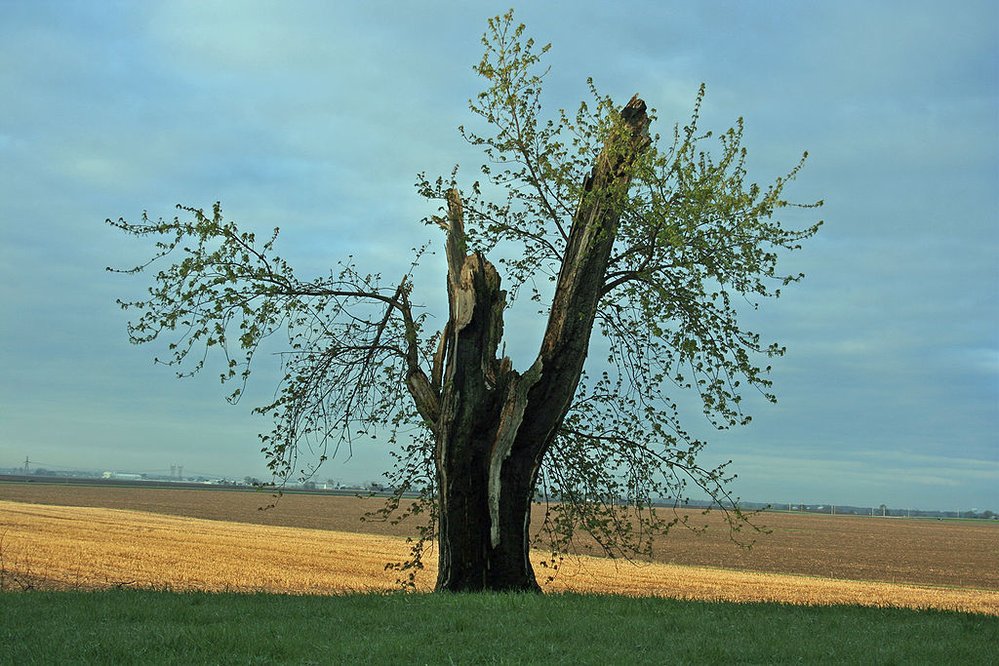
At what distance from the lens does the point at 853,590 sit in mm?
35938

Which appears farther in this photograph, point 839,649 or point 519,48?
point 519,48

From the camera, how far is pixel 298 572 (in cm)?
3491

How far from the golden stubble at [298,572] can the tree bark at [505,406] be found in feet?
28.3

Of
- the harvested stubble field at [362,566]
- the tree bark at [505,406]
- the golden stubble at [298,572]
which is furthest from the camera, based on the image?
the harvested stubble field at [362,566]

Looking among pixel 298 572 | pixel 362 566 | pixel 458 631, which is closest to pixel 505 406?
pixel 458 631

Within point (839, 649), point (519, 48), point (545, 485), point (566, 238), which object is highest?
point (519, 48)

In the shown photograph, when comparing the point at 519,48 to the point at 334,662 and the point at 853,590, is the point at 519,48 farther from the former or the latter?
the point at 853,590

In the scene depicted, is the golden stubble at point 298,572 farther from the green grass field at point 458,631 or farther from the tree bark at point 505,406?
the green grass field at point 458,631

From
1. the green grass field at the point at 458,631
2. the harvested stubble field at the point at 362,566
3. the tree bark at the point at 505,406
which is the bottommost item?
the harvested stubble field at the point at 362,566

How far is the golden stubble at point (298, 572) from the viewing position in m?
29.9

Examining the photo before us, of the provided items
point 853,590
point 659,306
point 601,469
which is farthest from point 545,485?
point 853,590

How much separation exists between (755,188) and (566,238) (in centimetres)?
351

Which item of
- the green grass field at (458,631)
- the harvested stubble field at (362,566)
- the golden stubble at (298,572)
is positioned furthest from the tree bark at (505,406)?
the golden stubble at (298,572)

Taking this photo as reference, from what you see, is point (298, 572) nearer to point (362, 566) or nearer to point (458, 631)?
point (362, 566)
